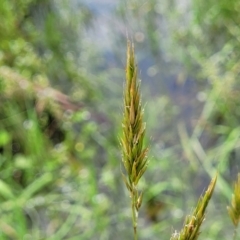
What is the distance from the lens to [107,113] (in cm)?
163

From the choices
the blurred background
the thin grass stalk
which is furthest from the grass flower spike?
the blurred background

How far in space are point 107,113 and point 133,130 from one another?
1.12 m

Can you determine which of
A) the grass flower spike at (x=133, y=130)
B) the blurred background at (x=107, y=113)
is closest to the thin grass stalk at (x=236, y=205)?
the grass flower spike at (x=133, y=130)

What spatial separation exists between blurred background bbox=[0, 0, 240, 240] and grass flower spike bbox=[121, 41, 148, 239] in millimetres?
691

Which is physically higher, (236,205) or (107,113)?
(236,205)

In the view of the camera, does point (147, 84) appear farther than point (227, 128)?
Yes

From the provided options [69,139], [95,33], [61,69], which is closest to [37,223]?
[69,139]

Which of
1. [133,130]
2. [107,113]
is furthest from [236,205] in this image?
[107,113]

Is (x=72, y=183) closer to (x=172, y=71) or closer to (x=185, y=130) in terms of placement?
(x=185, y=130)

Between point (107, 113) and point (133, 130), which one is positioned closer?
point (133, 130)

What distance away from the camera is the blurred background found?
134 cm

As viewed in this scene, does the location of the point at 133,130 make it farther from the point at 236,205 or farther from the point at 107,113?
the point at 107,113

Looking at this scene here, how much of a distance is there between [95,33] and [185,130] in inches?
20.1

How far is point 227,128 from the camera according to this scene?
1523mm
